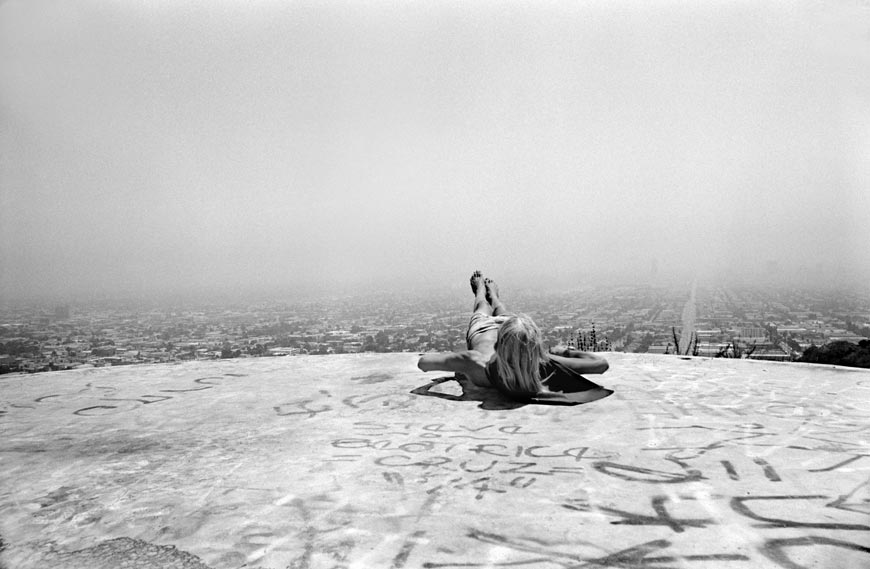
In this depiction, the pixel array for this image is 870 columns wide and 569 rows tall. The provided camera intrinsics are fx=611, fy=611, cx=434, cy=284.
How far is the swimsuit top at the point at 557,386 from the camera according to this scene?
4953 mm

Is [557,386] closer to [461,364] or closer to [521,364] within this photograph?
[521,364]

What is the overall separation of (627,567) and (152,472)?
248cm

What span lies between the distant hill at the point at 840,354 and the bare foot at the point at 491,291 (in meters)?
A: 5.57

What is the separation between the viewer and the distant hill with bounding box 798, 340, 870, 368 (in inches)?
376

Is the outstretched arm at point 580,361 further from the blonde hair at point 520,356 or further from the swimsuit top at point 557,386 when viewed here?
the blonde hair at point 520,356

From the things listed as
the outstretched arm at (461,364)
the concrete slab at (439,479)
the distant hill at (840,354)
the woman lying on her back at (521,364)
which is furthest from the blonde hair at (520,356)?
the distant hill at (840,354)

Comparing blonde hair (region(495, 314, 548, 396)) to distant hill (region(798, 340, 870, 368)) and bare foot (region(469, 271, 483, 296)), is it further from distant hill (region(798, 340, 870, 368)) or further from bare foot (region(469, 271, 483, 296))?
distant hill (region(798, 340, 870, 368))

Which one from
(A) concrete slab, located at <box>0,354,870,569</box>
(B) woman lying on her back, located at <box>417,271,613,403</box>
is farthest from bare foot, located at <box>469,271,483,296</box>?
(A) concrete slab, located at <box>0,354,870,569</box>

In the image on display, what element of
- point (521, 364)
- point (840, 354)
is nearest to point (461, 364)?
point (521, 364)

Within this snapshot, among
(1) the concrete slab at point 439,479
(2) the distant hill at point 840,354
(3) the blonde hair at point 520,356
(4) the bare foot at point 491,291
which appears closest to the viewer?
(1) the concrete slab at point 439,479

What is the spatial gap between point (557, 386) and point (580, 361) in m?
0.36

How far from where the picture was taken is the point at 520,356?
4.95 meters

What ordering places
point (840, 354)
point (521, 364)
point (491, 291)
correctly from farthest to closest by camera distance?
point (840, 354) < point (491, 291) < point (521, 364)

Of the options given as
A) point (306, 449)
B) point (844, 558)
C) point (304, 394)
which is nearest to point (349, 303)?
point (304, 394)
